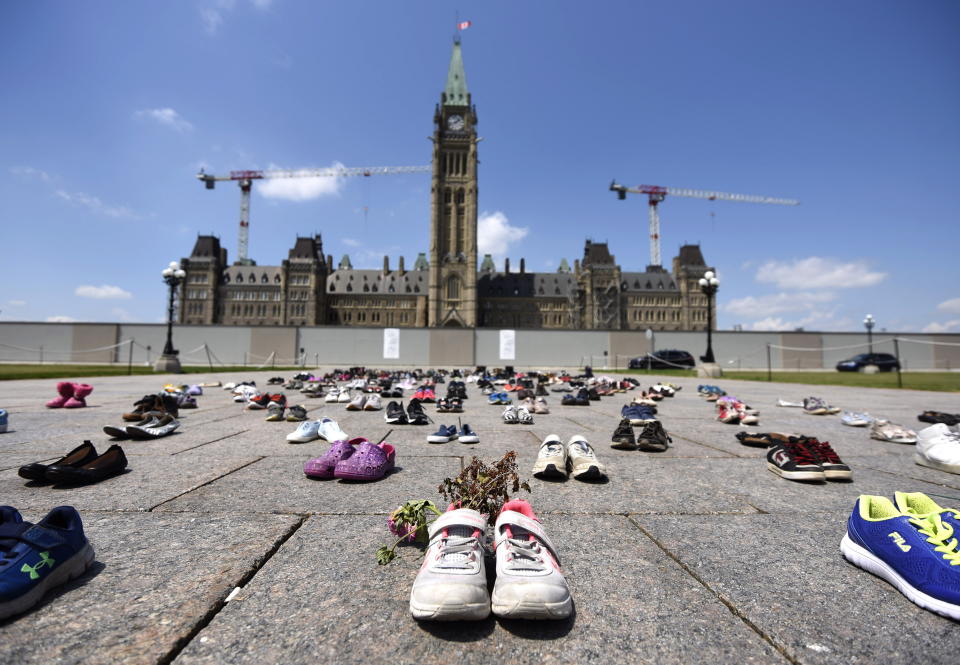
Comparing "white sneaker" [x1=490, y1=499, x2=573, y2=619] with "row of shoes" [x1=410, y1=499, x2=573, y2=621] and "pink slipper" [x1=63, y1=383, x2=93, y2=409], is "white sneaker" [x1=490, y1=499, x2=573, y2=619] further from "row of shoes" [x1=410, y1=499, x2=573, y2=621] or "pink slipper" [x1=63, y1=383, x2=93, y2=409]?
"pink slipper" [x1=63, y1=383, x2=93, y2=409]

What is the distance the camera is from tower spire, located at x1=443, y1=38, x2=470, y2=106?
78000mm

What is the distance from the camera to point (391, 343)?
1219 inches

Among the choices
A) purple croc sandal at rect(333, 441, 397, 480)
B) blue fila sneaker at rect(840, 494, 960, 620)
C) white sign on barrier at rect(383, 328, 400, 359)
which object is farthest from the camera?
white sign on barrier at rect(383, 328, 400, 359)

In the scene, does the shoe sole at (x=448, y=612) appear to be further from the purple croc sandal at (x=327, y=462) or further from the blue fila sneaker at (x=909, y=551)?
the purple croc sandal at (x=327, y=462)

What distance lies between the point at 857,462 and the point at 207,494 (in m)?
5.27

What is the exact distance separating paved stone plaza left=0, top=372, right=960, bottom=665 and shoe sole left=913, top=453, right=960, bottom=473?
83mm

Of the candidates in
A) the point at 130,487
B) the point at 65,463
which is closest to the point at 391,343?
the point at 65,463

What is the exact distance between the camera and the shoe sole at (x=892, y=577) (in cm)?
141

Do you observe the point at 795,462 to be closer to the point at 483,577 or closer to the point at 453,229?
the point at 483,577

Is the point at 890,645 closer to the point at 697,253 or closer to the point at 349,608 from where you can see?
the point at 349,608

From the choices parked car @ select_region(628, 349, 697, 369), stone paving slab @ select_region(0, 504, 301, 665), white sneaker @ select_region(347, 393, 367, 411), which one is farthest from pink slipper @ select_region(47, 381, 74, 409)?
parked car @ select_region(628, 349, 697, 369)

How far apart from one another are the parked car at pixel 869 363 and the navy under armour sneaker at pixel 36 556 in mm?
37475

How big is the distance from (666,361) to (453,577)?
29.4 m

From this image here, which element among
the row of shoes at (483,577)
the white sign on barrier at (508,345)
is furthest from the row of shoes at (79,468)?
the white sign on barrier at (508,345)
